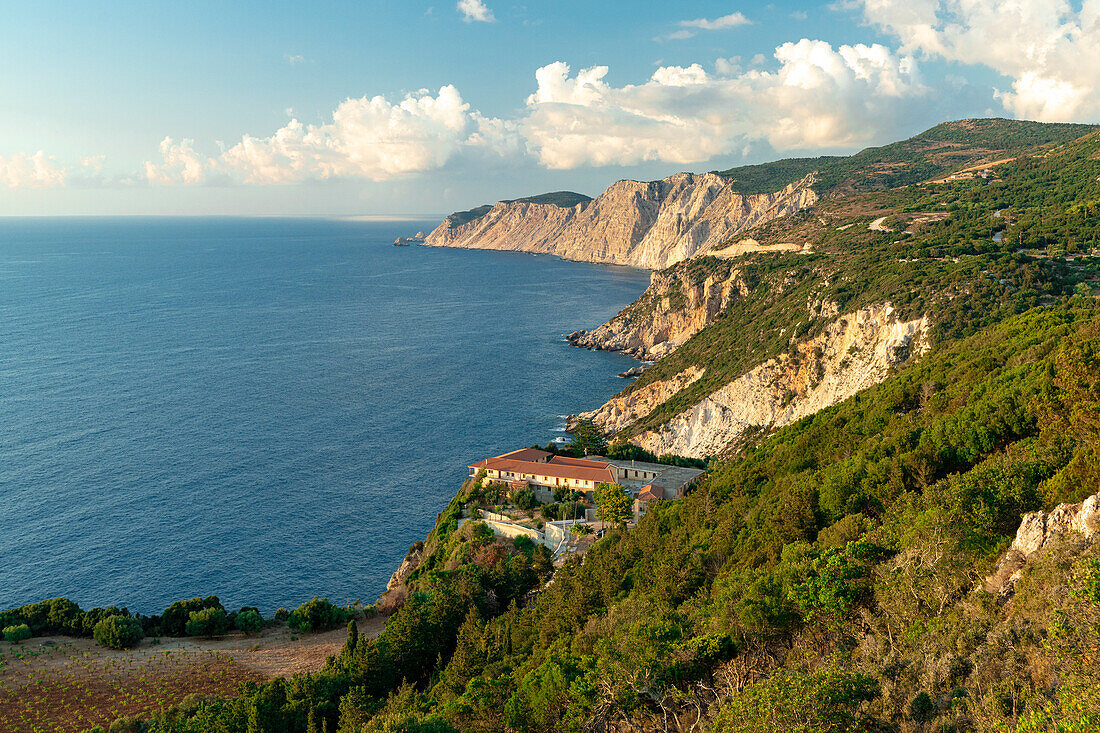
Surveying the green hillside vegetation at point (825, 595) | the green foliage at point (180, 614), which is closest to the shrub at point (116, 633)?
the green foliage at point (180, 614)

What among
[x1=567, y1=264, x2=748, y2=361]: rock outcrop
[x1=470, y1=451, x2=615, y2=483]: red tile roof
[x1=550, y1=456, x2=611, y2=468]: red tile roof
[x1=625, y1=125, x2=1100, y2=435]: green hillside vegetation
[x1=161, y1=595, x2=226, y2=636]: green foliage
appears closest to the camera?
[x1=161, y1=595, x2=226, y2=636]: green foliage

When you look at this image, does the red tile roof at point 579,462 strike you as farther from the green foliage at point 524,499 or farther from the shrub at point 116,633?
the shrub at point 116,633

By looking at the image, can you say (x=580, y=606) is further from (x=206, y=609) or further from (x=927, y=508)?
(x=206, y=609)

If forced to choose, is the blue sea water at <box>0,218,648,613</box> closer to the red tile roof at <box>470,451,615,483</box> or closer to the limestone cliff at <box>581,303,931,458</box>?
the red tile roof at <box>470,451,615,483</box>

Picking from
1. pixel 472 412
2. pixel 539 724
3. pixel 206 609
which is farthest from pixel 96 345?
pixel 539 724

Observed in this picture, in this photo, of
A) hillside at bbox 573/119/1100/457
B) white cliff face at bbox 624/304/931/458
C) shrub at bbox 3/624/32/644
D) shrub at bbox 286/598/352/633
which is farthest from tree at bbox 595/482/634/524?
shrub at bbox 3/624/32/644

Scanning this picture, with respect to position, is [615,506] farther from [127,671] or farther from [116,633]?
[116,633]

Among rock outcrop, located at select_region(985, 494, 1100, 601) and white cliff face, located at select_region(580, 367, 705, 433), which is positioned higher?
rock outcrop, located at select_region(985, 494, 1100, 601)
